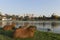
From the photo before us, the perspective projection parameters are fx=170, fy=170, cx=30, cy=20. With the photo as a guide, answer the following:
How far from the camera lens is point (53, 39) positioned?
38.0 ft

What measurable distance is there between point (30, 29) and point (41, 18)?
76742 millimetres

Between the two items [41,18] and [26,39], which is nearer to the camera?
[26,39]

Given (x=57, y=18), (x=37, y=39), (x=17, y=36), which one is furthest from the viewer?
(x=57, y=18)

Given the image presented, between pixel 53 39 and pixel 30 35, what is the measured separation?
5.77 feet

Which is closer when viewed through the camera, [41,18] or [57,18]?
[57,18]

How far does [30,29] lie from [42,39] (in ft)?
5.59

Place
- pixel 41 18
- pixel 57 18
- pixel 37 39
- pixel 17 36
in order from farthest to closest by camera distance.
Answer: pixel 41 18, pixel 57 18, pixel 17 36, pixel 37 39

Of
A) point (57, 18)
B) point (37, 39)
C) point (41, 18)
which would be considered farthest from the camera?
point (41, 18)

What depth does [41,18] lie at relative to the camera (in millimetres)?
89250

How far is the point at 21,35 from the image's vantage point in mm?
12281

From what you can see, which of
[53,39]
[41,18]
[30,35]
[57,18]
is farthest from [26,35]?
[41,18]

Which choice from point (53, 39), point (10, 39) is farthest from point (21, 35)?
point (53, 39)

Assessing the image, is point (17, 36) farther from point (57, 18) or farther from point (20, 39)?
point (57, 18)

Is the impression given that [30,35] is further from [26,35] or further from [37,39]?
[37,39]
